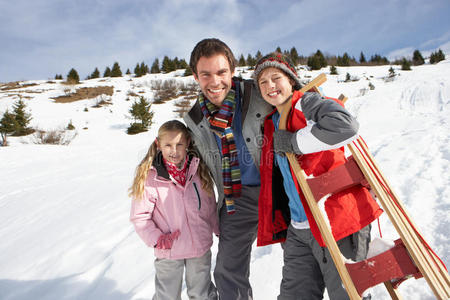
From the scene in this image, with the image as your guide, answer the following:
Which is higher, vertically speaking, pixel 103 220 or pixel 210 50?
pixel 210 50

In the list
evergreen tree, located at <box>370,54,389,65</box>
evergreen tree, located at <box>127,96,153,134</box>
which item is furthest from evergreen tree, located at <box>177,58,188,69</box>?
evergreen tree, located at <box>370,54,389,65</box>

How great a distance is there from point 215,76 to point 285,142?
83 centimetres

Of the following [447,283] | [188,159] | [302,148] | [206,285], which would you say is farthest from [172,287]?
[447,283]

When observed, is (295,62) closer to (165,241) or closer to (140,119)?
(140,119)

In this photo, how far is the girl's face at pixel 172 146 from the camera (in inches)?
79.5

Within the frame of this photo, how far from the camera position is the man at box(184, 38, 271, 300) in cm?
187

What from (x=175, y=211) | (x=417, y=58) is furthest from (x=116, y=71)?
(x=417, y=58)

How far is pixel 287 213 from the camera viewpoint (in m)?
1.85

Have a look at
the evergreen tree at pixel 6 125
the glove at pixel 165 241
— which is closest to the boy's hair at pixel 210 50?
the glove at pixel 165 241

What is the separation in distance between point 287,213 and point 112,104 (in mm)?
25043

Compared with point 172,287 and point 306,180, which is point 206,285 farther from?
point 306,180

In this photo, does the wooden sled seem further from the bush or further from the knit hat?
the bush

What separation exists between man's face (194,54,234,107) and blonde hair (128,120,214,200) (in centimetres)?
42

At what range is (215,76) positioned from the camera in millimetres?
1891
